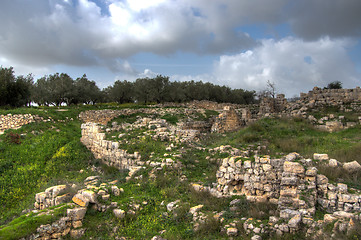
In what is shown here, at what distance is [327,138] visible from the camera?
13.1m

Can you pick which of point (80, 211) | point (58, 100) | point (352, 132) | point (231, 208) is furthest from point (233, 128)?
point (58, 100)

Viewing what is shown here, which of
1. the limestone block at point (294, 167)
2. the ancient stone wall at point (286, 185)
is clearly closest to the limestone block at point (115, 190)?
the ancient stone wall at point (286, 185)

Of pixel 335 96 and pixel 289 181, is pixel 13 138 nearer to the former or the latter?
pixel 289 181

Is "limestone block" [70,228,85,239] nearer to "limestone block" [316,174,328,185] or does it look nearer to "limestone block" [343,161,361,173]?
"limestone block" [316,174,328,185]

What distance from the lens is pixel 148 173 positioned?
31.1 feet

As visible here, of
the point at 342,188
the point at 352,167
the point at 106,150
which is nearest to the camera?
the point at 342,188

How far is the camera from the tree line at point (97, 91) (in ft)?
84.1

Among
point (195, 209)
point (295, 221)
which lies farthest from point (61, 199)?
point (295, 221)

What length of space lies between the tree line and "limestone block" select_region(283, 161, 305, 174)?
27862mm

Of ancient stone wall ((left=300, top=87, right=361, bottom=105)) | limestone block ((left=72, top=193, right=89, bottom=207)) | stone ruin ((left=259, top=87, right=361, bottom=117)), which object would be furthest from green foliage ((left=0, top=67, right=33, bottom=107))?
ancient stone wall ((left=300, top=87, right=361, bottom=105))

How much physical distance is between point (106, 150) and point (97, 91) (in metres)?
30.4

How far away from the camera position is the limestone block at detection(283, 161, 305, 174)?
678 centimetres

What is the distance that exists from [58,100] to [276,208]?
32213 millimetres

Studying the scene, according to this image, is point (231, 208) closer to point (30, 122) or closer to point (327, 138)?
point (327, 138)
